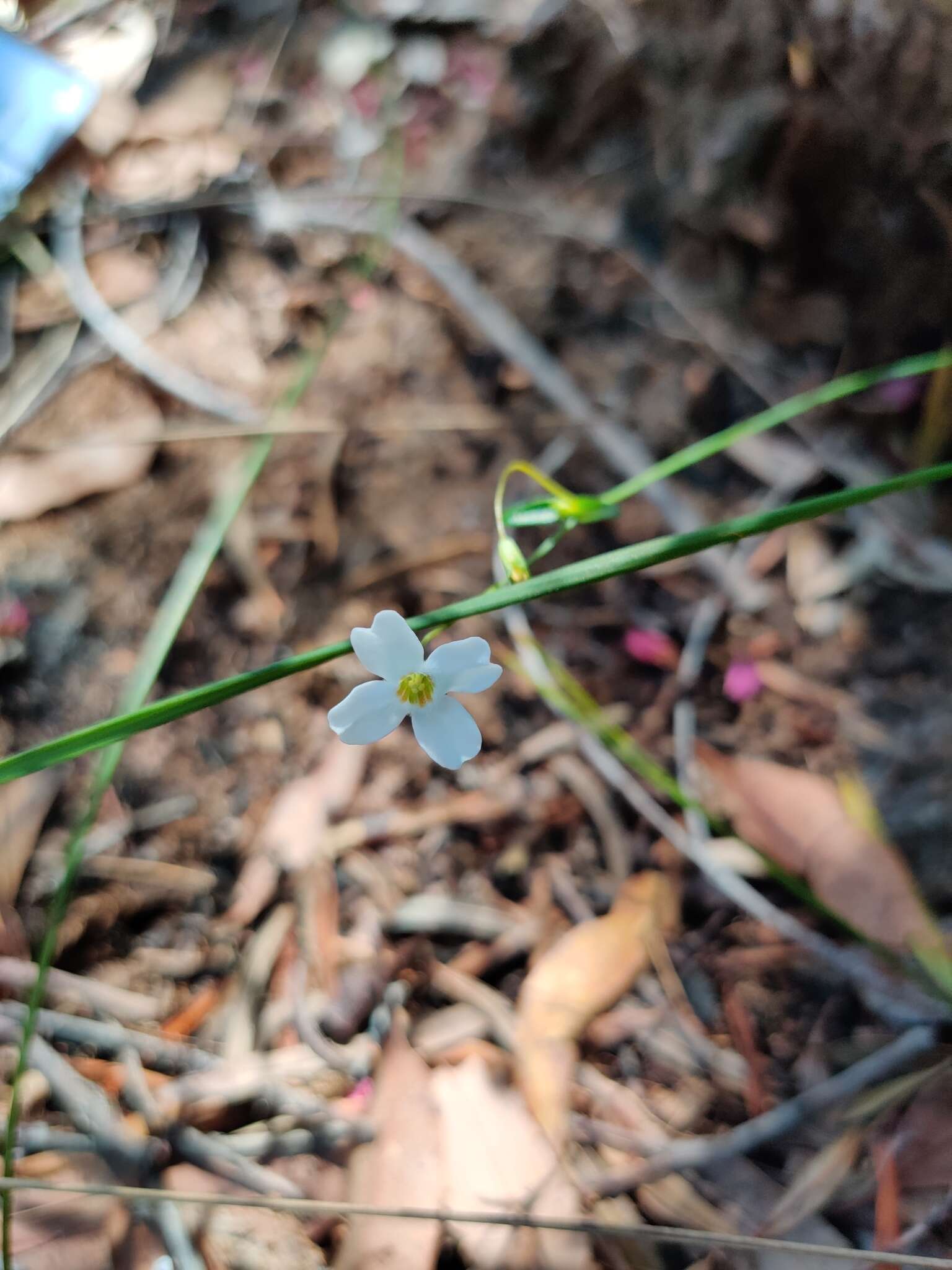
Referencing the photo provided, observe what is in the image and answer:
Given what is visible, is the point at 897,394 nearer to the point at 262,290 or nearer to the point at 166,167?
the point at 262,290

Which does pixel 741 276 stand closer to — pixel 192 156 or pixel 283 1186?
pixel 192 156

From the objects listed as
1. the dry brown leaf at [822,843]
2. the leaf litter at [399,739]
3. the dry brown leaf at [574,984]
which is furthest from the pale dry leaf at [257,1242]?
the dry brown leaf at [822,843]

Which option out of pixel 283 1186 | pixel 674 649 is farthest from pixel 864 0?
pixel 283 1186

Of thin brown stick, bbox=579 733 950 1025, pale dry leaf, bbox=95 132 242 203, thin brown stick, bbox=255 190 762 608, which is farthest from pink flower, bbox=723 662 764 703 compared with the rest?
pale dry leaf, bbox=95 132 242 203

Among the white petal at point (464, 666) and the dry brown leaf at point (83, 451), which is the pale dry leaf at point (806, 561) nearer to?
the white petal at point (464, 666)

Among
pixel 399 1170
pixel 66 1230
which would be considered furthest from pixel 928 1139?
pixel 66 1230
